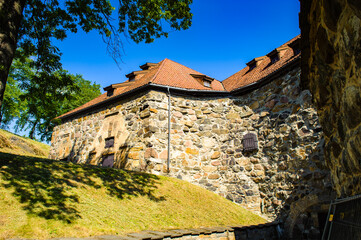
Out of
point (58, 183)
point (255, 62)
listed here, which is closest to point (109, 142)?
point (58, 183)

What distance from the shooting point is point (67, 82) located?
735cm

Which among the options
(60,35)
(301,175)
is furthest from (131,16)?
(301,175)

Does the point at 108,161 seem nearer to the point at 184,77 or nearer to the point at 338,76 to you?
the point at 184,77

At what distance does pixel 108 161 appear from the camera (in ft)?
39.2

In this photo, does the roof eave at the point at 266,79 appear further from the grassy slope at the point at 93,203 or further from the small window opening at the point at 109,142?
the small window opening at the point at 109,142

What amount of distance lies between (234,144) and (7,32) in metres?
9.12

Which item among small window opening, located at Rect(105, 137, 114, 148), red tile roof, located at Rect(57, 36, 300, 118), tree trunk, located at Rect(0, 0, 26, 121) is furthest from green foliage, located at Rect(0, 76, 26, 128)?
tree trunk, located at Rect(0, 0, 26, 121)

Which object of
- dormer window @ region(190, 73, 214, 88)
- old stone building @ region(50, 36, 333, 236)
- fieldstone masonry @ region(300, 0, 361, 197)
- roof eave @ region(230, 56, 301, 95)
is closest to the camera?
fieldstone masonry @ region(300, 0, 361, 197)

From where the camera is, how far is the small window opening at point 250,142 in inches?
404

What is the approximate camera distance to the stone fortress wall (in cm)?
830

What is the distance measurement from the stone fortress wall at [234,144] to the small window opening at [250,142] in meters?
0.16

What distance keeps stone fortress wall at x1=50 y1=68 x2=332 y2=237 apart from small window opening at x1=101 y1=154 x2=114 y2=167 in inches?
2.0

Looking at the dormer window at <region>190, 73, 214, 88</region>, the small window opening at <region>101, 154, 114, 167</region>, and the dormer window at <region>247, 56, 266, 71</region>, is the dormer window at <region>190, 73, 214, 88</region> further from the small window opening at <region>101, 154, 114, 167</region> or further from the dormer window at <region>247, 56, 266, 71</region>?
the small window opening at <region>101, 154, 114, 167</region>

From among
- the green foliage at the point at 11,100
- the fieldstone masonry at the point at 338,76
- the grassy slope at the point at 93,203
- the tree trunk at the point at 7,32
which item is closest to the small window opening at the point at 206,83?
the grassy slope at the point at 93,203
